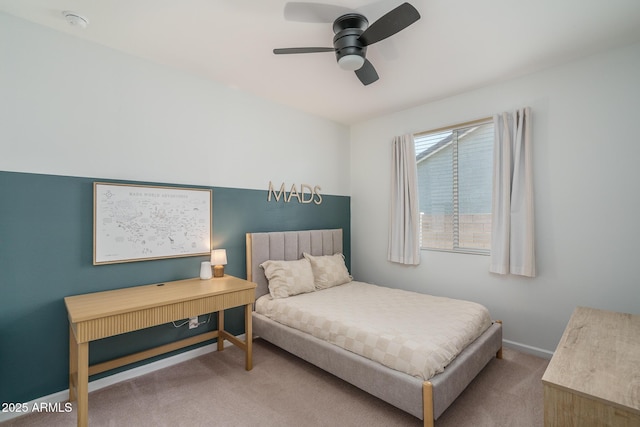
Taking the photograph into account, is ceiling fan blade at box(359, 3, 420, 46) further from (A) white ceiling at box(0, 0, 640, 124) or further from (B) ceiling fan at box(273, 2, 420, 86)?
(A) white ceiling at box(0, 0, 640, 124)

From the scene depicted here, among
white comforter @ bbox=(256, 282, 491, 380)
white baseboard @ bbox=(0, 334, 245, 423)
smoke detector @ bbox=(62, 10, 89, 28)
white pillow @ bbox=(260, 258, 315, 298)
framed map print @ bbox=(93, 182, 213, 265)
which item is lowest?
white baseboard @ bbox=(0, 334, 245, 423)

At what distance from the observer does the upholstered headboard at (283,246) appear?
127 inches

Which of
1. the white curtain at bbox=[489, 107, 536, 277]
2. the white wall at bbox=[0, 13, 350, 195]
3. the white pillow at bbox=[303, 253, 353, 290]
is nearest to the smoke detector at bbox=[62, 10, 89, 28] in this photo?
the white wall at bbox=[0, 13, 350, 195]

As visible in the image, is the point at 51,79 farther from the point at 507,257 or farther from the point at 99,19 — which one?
the point at 507,257

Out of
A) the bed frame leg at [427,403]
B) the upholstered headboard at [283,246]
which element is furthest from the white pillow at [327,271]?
the bed frame leg at [427,403]

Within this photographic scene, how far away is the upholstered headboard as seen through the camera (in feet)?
10.6

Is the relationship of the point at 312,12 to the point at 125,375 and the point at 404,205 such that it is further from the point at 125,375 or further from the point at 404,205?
the point at 125,375

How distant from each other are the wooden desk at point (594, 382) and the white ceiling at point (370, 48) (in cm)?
211

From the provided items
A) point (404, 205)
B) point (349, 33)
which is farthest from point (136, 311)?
point (404, 205)

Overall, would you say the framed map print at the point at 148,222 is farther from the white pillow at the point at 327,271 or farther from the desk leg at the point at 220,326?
the white pillow at the point at 327,271

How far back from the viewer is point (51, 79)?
2166mm

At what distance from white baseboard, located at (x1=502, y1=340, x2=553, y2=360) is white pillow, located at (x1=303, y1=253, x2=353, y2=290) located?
70.2 inches

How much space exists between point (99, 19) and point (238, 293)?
224cm

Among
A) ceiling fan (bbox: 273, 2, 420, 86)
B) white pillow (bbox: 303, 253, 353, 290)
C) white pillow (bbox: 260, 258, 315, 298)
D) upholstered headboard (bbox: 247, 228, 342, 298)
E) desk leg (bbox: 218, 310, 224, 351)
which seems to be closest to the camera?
ceiling fan (bbox: 273, 2, 420, 86)
